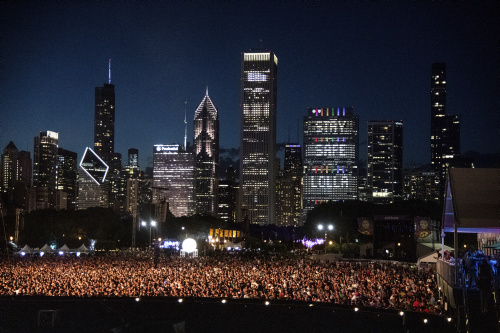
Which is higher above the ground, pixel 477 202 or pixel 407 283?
pixel 477 202

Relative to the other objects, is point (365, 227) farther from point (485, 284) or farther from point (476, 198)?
point (485, 284)

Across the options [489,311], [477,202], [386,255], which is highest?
[477,202]

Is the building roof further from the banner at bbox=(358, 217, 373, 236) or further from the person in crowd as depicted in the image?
the banner at bbox=(358, 217, 373, 236)

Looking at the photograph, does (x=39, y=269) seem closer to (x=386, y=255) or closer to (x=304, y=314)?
(x=304, y=314)

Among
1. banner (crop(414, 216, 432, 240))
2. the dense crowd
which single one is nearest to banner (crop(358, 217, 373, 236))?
banner (crop(414, 216, 432, 240))

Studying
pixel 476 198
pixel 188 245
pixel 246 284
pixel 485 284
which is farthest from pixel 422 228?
pixel 485 284

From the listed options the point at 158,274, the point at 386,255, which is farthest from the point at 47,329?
the point at 386,255

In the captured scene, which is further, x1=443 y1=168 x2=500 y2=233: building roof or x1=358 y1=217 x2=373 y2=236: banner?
x1=358 y1=217 x2=373 y2=236: banner

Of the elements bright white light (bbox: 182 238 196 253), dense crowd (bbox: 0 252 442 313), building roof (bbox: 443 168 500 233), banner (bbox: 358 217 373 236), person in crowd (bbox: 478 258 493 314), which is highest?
building roof (bbox: 443 168 500 233)
